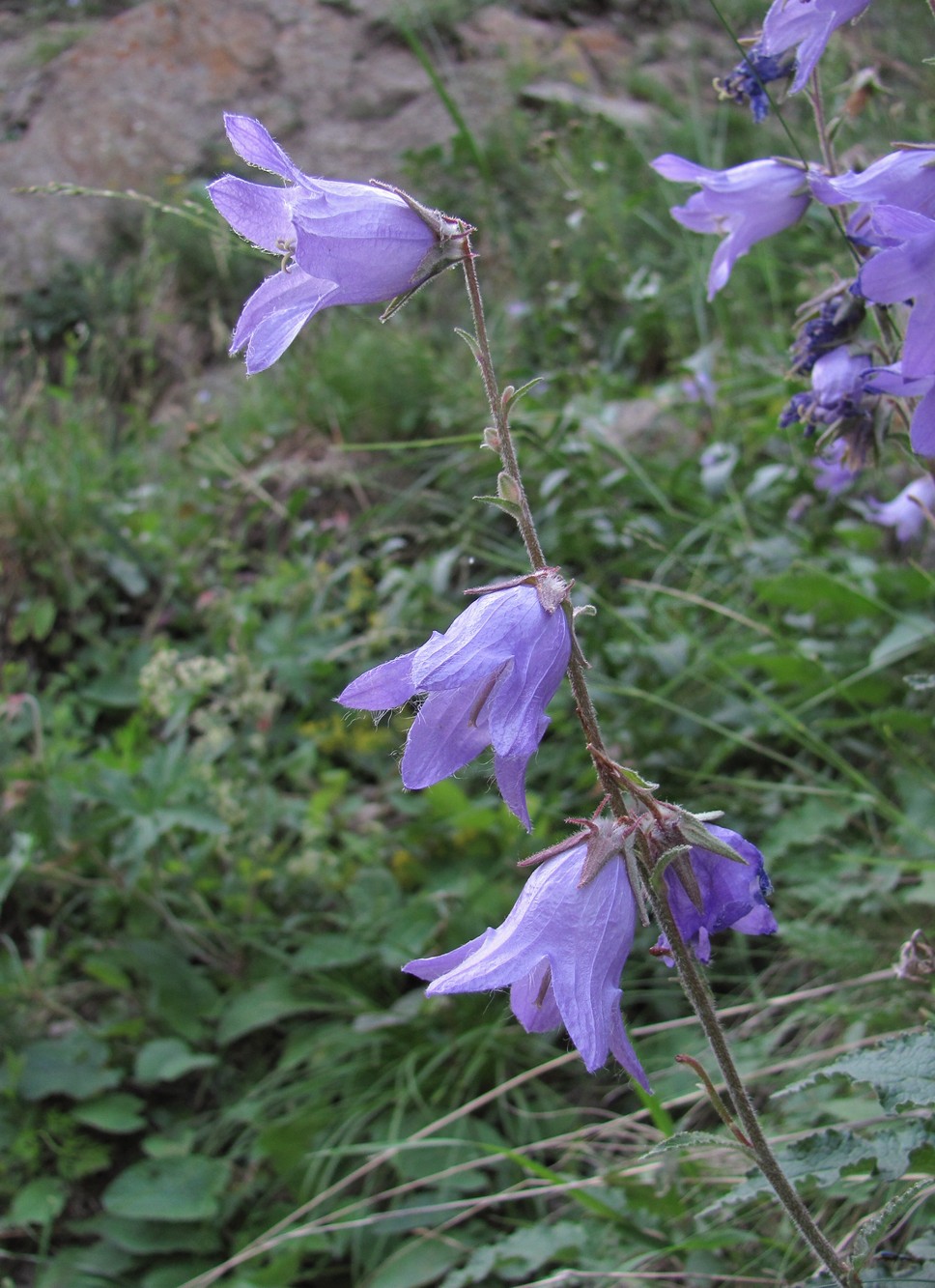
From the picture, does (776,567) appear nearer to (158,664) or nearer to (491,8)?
(158,664)

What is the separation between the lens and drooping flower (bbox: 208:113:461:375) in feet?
3.01

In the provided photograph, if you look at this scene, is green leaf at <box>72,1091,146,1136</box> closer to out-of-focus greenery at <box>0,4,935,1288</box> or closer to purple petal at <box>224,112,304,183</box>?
out-of-focus greenery at <box>0,4,935,1288</box>

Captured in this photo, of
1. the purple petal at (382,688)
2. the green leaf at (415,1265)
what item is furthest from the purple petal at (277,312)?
the green leaf at (415,1265)

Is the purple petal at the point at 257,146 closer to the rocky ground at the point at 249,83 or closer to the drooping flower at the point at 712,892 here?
the drooping flower at the point at 712,892

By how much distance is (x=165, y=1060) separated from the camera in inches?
79.0

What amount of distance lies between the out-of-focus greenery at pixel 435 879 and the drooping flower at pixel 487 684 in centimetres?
35

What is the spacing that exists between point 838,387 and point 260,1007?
156cm

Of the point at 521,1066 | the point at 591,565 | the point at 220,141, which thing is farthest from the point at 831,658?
the point at 220,141

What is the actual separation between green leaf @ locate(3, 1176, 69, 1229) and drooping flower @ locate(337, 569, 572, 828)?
4.61 feet

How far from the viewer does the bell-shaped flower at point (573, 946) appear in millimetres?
869

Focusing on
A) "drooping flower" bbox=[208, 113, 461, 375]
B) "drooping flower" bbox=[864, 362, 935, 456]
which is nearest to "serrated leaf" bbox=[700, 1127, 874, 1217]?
"drooping flower" bbox=[864, 362, 935, 456]

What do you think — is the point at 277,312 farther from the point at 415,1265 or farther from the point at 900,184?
the point at 415,1265

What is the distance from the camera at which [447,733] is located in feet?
3.09

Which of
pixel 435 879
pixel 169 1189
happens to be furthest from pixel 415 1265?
pixel 435 879
